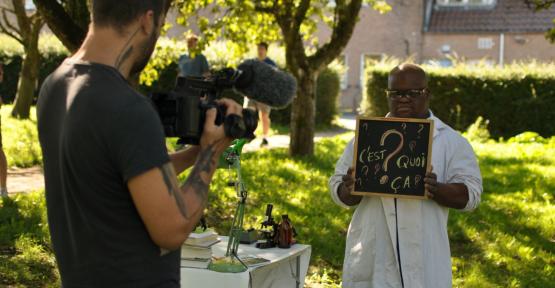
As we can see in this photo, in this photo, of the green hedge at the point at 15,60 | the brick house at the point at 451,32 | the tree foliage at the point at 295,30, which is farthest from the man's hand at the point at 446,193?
the brick house at the point at 451,32

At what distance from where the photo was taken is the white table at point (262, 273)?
437 cm

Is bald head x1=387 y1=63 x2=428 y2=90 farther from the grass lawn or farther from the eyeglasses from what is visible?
the grass lawn

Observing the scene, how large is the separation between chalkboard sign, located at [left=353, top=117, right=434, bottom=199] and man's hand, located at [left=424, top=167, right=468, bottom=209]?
0.05 meters

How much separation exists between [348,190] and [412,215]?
36cm

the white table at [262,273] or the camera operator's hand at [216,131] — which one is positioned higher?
the camera operator's hand at [216,131]

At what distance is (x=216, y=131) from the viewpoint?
102 inches

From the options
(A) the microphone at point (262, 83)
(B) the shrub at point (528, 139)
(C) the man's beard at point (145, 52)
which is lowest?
(B) the shrub at point (528, 139)

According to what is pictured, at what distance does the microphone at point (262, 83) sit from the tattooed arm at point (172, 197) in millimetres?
239

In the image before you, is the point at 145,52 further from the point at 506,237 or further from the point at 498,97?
the point at 498,97

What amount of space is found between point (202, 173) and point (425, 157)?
6.09 ft

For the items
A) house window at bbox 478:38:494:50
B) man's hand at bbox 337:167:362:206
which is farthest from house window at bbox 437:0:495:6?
man's hand at bbox 337:167:362:206

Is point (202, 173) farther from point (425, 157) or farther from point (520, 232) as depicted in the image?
point (520, 232)

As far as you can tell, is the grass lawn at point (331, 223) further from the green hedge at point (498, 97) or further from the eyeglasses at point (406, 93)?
the green hedge at point (498, 97)

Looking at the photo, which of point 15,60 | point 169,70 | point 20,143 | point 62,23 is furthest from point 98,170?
point 15,60
